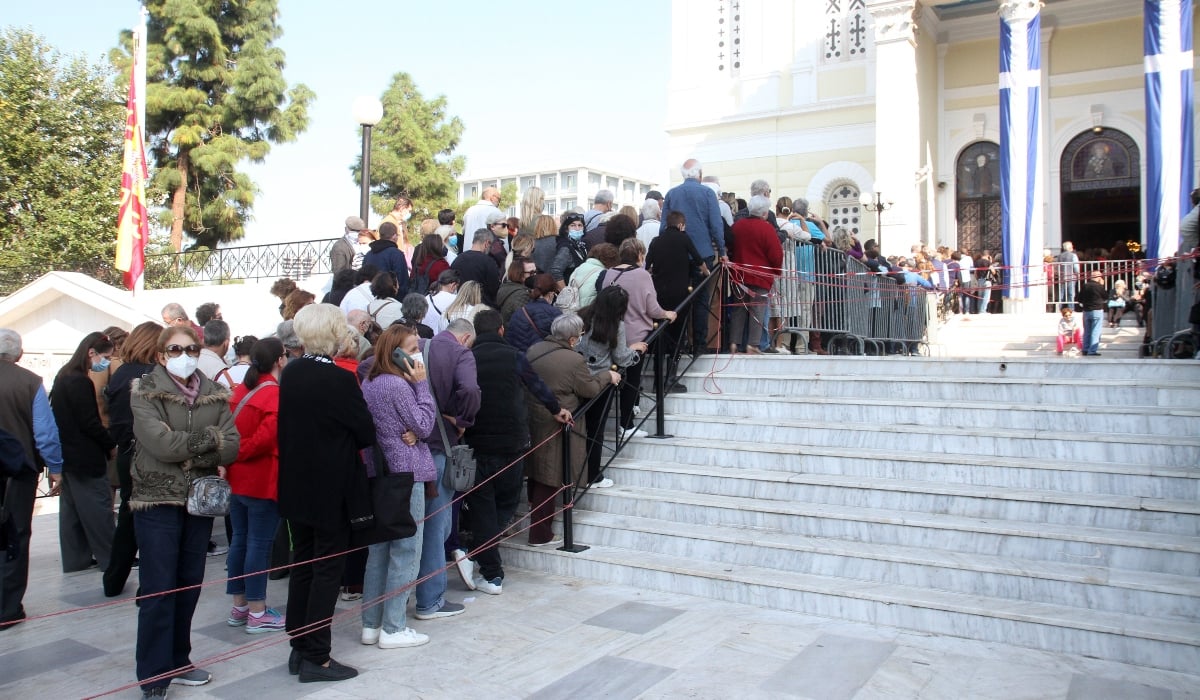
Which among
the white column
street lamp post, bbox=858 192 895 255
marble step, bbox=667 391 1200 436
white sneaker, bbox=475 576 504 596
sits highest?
the white column

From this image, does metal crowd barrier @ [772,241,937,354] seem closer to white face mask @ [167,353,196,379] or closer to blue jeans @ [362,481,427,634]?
blue jeans @ [362,481,427,634]

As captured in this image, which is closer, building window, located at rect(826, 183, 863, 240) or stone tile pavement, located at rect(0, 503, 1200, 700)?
stone tile pavement, located at rect(0, 503, 1200, 700)

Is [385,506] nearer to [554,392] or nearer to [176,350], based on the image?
[176,350]

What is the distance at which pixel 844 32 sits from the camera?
2262 cm

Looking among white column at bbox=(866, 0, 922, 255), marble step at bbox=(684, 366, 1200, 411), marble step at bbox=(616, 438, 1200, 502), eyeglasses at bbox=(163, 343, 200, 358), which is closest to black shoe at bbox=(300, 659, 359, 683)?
eyeglasses at bbox=(163, 343, 200, 358)

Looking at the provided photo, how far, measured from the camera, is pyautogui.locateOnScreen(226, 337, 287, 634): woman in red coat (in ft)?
19.1

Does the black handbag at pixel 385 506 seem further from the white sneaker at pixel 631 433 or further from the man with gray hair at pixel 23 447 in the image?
the white sneaker at pixel 631 433

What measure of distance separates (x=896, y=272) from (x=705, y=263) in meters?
4.68

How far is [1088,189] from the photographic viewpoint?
2152 centimetres

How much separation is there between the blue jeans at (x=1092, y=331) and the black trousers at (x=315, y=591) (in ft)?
40.7

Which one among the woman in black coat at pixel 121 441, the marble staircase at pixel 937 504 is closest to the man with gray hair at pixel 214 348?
the woman in black coat at pixel 121 441

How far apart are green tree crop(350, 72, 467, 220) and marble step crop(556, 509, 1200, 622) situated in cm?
3020

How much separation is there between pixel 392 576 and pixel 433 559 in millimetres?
479

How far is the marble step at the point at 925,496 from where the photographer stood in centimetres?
577
